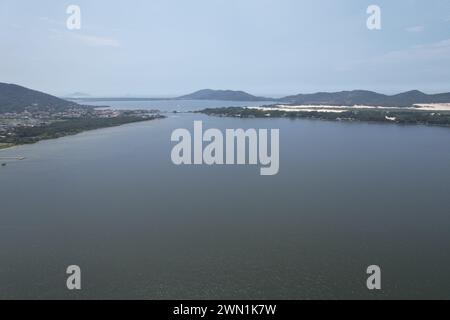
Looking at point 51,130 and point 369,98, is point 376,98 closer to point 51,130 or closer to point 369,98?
point 369,98

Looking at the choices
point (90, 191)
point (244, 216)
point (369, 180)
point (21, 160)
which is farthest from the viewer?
point (21, 160)

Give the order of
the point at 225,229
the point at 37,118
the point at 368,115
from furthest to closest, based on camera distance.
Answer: the point at 368,115, the point at 37,118, the point at 225,229

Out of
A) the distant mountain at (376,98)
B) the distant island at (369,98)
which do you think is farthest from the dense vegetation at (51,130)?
the distant mountain at (376,98)

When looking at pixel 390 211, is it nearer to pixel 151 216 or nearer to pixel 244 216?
pixel 244 216

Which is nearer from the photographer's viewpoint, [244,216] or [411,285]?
[411,285]

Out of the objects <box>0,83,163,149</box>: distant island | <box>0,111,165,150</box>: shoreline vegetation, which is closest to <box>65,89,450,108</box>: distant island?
<box>0,83,163,149</box>: distant island

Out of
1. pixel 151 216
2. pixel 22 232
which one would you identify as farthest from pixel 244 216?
pixel 22 232

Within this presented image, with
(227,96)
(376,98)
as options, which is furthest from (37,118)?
(227,96)
